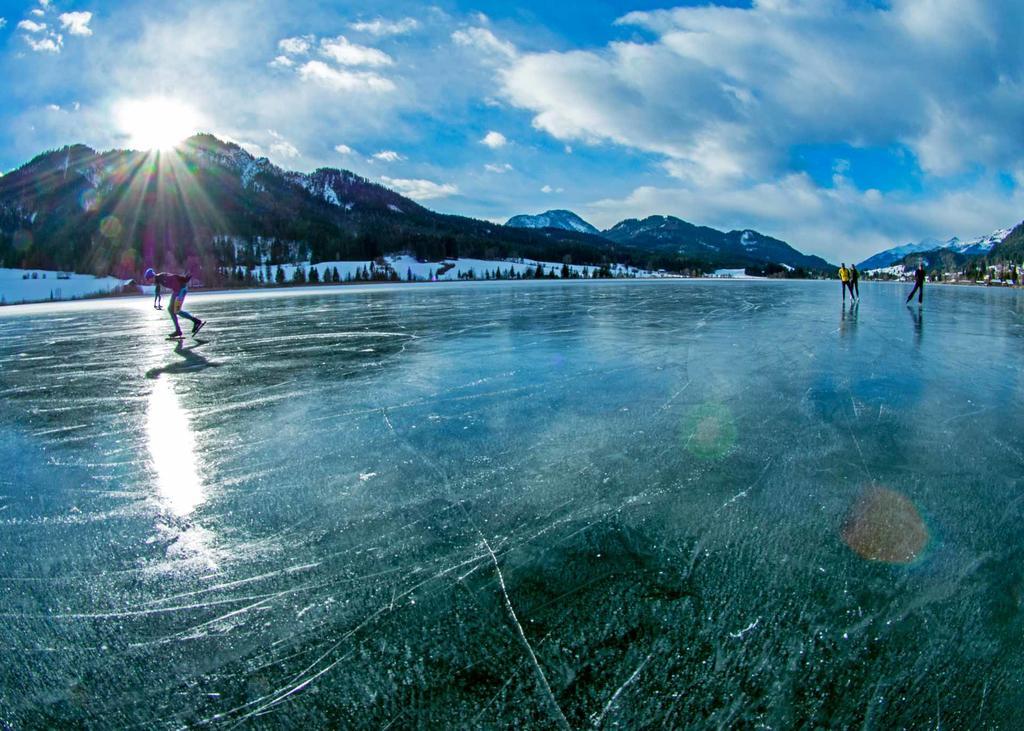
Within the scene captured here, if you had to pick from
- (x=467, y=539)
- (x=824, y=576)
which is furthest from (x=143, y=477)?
(x=824, y=576)

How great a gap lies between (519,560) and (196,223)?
148475mm

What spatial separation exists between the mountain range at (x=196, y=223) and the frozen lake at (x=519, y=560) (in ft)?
292

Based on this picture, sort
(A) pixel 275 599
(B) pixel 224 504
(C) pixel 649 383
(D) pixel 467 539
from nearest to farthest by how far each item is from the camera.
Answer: (A) pixel 275 599 → (D) pixel 467 539 → (B) pixel 224 504 → (C) pixel 649 383

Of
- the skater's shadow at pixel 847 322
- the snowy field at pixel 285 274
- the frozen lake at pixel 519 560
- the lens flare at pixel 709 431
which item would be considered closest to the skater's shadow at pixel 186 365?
the frozen lake at pixel 519 560

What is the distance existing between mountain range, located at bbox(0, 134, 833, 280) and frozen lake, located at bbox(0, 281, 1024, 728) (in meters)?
88.9

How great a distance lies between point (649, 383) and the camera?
633 centimetres

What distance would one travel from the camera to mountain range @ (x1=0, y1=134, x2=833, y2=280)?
10394cm

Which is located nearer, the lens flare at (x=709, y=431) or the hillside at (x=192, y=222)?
the lens flare at (x=709, y=431)

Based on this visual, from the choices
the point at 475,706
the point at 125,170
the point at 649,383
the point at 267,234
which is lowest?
the point at 475,706

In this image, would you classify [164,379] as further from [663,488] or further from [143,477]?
[663,488]

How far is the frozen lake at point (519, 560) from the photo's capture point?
1.79 m

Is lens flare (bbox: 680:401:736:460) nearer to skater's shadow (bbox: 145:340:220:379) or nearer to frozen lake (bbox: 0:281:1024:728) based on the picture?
frozen lake (bbox: 0:281:1024:728)

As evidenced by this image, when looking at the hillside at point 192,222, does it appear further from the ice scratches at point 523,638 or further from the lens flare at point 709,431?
the ice scratches at point 523,638

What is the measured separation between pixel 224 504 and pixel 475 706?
224 centimetres
